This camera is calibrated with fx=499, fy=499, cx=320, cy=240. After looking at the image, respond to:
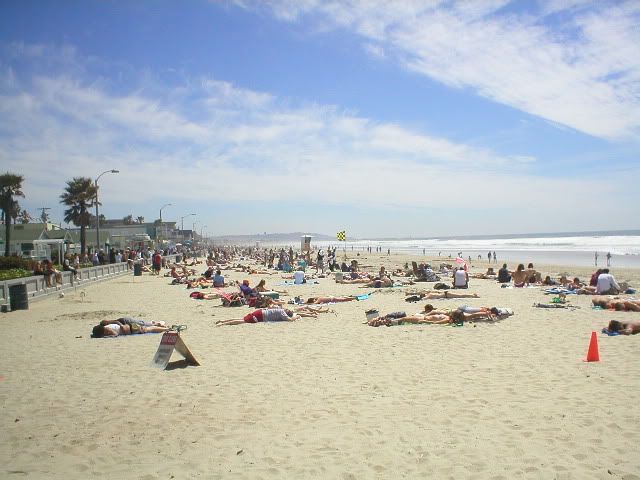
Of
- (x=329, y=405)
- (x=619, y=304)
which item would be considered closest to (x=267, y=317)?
(x=329, y=405)

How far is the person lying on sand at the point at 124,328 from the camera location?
36.3ft

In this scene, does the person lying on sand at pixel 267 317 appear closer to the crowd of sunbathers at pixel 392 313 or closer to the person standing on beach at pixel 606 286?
the crowd of sunbathers at pixel 392 313

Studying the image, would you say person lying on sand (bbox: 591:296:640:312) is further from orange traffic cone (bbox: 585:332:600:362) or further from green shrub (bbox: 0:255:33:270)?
green shrub (bbox: 0:255:33:270)

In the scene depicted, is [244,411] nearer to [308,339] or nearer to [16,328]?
[308,339]

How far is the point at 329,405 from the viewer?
20.8 ft

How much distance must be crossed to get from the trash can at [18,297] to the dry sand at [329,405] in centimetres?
509

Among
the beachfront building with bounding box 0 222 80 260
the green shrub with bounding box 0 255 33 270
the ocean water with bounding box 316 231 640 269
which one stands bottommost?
the ocean water with bounding box 316 231 640 269

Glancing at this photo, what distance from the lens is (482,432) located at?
534cm

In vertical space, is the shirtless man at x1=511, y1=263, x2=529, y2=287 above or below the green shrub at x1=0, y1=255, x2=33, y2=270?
below

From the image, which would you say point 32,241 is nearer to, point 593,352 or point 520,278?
point 520,278

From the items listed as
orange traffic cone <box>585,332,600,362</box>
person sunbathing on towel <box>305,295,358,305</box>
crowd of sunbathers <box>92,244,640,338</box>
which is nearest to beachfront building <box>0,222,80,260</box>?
crowd of sunbathers <box>92,244,640,338</box>

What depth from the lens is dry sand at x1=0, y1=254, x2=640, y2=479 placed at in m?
4.70

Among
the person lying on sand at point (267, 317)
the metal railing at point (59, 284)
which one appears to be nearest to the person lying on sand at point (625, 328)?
the person lying on sand at point (267, 317)

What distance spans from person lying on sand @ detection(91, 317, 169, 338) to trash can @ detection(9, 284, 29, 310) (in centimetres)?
636
